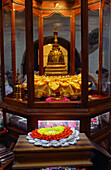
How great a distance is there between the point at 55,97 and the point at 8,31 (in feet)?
3.50

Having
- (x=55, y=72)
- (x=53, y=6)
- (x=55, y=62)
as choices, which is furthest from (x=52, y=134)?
(x=53, y=6)

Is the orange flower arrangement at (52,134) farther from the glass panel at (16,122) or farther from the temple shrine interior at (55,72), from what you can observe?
the glass panel at (16,122)

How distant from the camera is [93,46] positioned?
8.88ft

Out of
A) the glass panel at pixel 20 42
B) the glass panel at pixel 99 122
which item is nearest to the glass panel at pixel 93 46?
the glass panel at pixel 99 122

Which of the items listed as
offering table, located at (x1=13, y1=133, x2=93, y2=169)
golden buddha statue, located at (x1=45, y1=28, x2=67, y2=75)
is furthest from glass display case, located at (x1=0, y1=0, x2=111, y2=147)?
offering table, located at (x1=13, y1=133, x2=93, y2=169)

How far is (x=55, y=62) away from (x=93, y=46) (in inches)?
A: 24.8

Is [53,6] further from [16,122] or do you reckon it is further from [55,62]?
[16,122]

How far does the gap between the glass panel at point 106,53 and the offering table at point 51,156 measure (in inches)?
50.3

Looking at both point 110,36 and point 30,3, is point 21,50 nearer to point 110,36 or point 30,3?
point 30,3

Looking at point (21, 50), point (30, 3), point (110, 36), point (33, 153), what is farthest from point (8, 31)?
point (33, 153)

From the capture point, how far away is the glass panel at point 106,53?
283cm

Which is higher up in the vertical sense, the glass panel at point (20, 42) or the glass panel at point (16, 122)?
the glass panel at point (20, 42)

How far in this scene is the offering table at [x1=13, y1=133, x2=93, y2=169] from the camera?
1.68m

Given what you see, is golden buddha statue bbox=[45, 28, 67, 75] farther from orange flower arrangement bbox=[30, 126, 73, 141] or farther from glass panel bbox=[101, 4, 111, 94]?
orange flower arrangement bbox=[30, 126, 73, 141]
